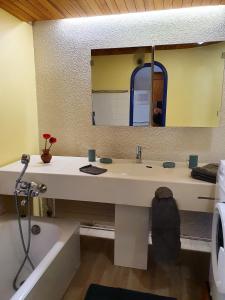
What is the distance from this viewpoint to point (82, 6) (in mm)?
1842

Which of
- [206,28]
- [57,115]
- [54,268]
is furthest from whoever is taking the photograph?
[57,115]

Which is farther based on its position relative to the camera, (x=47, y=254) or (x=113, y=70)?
(x=113, y=70)

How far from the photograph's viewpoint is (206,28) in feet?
6.25

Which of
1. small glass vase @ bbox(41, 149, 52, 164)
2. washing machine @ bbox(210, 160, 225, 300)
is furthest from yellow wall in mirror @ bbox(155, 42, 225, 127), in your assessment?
small glass vase @ bbox(41, 149, 52, 164)

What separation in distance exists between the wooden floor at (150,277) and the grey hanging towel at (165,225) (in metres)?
0.31

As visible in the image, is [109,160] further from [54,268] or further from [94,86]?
[54,268]

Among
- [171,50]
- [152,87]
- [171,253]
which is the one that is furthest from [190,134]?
[171,253]

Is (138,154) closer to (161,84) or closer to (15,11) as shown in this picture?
(161,84)

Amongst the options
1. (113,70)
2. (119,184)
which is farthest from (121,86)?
(119,184)

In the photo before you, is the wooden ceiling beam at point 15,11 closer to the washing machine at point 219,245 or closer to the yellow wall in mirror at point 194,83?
the yellow wall in mirror at point 194,83

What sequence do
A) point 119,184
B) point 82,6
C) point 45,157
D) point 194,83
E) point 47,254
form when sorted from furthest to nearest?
1. point 45,157
2. point 194,83
3. point 82,6
4. point 119,184
5. point 47,254

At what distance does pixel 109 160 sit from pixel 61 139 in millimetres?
602

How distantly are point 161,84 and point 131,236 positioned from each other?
1.32 metres

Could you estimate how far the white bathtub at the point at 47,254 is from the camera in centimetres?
147
